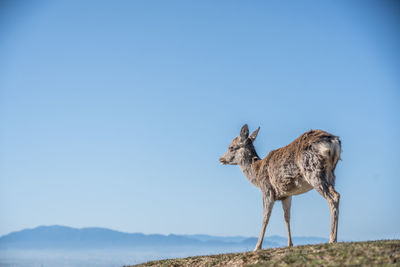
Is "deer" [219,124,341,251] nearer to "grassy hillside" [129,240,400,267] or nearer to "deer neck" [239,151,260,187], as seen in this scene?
"deer neck" [239,151,260,187]

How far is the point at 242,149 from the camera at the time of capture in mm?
20859

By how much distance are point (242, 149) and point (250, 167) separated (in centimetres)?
86

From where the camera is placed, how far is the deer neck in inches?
795

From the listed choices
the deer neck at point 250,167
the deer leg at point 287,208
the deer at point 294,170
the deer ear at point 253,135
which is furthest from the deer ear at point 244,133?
the deer leg at point 287,208

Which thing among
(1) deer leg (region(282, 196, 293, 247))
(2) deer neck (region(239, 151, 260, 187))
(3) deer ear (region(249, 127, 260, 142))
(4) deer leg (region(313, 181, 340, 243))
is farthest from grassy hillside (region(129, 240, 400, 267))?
(3) deer ear (region(249, 127, 260, 142))

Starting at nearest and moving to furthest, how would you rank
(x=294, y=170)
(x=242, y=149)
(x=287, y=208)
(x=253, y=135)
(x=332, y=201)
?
(x=332, y=201) → (x=294, y=170) → (x=287, y=208) → (x=242, y=149) → (x=253, y=135)

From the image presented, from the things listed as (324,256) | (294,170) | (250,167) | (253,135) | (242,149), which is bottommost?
(324,256)

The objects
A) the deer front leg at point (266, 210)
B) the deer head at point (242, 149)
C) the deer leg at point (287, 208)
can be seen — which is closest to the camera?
the deer front leg at point (266, 210)

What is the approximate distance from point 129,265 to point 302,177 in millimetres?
7775

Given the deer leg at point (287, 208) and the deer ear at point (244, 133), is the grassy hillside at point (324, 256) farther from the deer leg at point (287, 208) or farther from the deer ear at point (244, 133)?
the deer ear at point (244, 133)

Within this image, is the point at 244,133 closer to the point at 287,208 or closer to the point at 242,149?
the point at 242,149

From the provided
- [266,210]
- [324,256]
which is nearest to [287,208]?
[266,210]

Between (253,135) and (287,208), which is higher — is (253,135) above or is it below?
above

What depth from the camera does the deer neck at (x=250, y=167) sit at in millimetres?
20181
